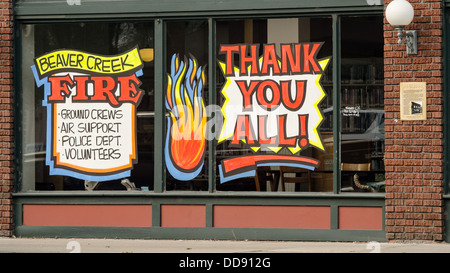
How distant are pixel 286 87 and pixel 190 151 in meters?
1.65

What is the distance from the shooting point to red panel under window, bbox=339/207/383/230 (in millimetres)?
10844

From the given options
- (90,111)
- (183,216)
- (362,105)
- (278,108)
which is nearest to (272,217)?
(183,216)

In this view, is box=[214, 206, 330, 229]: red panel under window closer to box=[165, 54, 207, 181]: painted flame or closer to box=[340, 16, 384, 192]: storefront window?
box=[340, 16, 384, 192]: storefront window

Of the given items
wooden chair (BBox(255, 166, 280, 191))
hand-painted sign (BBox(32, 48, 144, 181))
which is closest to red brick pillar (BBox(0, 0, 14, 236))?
hand-painted sign (BBox(32, 48, 144, 181))

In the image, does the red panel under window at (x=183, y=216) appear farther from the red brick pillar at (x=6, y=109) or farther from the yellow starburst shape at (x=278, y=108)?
the red brick pillar at (x=6, y=109)

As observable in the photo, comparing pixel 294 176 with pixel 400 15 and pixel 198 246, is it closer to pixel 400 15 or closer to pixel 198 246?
pixel 198 246

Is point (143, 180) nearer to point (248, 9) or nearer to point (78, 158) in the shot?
point (78, 158)

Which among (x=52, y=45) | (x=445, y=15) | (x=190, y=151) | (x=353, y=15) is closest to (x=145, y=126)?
(x=190, y=151)

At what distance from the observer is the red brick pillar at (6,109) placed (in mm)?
11445

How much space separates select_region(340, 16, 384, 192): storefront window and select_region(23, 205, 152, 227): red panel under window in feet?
9.59

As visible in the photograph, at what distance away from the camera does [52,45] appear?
11.7 metres

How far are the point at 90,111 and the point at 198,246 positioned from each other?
2.62 m

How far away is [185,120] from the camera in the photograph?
11.5 meters

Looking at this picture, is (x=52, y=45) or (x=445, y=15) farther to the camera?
(x=52, y=45)
